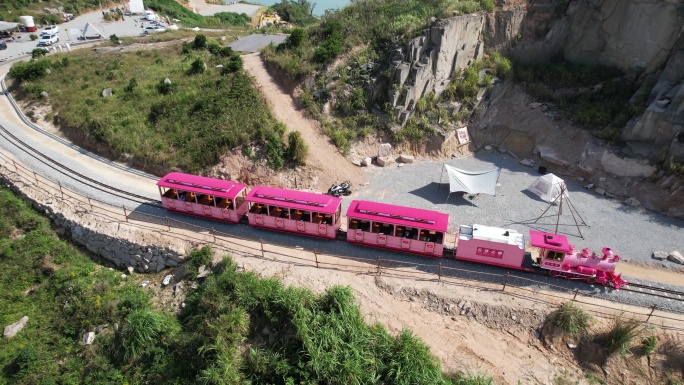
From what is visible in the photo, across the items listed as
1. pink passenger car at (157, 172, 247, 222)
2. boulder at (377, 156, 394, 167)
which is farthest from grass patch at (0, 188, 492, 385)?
boulder at (377, 156, 394, 167)

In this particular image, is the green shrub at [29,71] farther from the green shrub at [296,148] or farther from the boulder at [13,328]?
the boulder at [13,328]

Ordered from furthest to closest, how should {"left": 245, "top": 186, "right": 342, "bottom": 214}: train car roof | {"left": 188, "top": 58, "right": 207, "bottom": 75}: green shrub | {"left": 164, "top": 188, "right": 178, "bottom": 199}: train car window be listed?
1. {"left": 188, "top": 58, "right": 207, "bottom": 75}: green shrub
2. {"left": 164, "top": 188, "right": 178, "bottom": 199}: train car window
3. {"left": 245, "top": 186, "right": 342, "bottom": 214}: train car roof

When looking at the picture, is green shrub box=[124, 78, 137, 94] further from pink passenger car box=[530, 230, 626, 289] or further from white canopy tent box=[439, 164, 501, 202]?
pink passenger car box=[530, 230, 626, 289]

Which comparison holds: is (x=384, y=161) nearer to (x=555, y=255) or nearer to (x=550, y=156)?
(x=550, y=156)

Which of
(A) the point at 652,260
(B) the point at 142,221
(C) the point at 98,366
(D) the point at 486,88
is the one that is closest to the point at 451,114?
(D) the point at 486,88

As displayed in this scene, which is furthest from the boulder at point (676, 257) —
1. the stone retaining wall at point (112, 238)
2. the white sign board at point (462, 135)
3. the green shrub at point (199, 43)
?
the green shrub at point (199, 43)

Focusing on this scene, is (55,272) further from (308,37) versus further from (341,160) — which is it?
(308,37)
